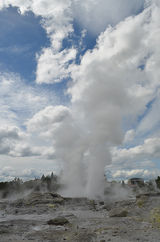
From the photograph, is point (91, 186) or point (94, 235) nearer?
point (94, 235)

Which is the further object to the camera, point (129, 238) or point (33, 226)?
point (33, 226)

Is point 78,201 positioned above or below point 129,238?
above

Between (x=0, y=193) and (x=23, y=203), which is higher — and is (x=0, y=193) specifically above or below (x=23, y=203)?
above

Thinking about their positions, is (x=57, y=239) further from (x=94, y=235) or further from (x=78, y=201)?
(x=78, y=201)

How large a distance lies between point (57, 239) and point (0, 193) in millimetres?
98351

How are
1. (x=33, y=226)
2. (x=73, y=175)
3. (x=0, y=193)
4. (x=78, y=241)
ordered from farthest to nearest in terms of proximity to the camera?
(x=0, y=193) → (x=73, y=175) → (x=33, y=226) → (x=78, y=241)

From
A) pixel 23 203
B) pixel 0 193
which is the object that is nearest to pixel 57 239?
pixel 23 203

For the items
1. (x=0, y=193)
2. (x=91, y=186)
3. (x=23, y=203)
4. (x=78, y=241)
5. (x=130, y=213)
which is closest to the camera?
(x=78, y=241)

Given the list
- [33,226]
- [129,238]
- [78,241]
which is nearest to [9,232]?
[33,226]

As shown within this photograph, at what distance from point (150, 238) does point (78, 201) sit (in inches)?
1349

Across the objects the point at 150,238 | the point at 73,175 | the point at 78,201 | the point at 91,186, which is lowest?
the point at 150,238

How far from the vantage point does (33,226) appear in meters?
19.4

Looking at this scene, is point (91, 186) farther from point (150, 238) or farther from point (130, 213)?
point (150, 238)

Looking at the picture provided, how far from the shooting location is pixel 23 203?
140ft
